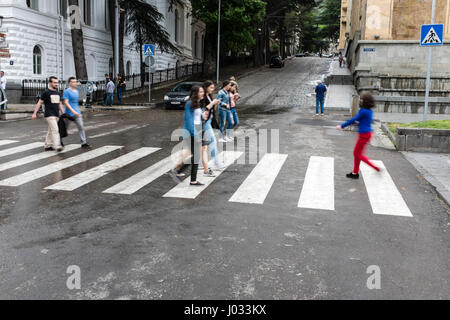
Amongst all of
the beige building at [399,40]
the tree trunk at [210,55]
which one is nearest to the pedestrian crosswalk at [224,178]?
the beige building at [399,40]

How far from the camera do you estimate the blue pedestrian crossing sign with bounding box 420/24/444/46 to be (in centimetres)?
1414

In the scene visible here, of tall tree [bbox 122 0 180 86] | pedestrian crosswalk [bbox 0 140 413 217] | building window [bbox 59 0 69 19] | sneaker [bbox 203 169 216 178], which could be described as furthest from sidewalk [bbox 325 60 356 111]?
building window [bbox 59 0 69 19]

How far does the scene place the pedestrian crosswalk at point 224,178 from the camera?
743 centimetres

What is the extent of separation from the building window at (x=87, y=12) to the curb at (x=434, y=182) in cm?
3019

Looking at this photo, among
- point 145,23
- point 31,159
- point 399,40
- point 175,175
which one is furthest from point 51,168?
point 399,40

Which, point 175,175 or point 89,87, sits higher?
point 89,87

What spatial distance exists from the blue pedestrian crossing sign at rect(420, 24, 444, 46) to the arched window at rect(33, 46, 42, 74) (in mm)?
23058

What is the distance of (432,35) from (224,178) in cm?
921

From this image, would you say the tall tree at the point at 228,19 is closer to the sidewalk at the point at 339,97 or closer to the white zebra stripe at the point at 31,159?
the sidewalk at the point at 339,97

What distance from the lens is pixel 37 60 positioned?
2922 centimetres

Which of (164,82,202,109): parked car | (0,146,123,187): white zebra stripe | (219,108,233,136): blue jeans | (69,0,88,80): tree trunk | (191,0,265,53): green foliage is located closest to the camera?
(0,146,123,187): white zebra stripe

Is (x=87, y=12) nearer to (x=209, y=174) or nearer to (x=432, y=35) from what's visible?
(x=432, y=35)

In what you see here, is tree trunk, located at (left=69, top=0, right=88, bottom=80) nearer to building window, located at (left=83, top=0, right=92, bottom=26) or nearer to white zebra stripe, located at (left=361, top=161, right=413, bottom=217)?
building window, located at (left=83, top=0, right=92, bottom=26)
